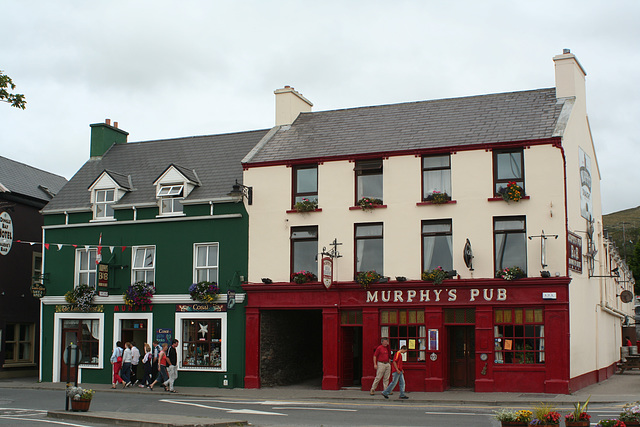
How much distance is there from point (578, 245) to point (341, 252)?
8214 millimetres

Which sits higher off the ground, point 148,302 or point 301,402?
point 148,302

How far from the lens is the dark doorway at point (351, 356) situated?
27484mm

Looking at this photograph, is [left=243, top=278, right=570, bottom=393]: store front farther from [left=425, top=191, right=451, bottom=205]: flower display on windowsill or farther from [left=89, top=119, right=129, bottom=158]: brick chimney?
[left=89, top=119, right=129, bottom=158]: brick chimney

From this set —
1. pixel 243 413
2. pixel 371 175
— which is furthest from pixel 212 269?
pixel 243 413

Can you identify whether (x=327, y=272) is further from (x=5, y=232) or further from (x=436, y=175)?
(x=5, y=232)

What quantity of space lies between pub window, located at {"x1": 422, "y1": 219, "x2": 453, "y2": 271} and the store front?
0.83 meters

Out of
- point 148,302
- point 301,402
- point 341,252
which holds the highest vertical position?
point 341,252

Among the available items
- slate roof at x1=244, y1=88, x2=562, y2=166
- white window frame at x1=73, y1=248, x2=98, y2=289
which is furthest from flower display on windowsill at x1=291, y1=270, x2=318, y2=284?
white window frame at x1=73, y1=248, x2=98, y2=289

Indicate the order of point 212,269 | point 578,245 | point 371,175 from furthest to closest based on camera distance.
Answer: point 212,269 < point 371,175 < point 578,245

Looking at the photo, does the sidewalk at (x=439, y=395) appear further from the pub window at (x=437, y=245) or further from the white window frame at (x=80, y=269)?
the pub window at (x=437, y=245)

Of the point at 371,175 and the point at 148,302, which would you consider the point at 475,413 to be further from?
the point at 148,302

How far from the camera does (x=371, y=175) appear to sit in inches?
1087

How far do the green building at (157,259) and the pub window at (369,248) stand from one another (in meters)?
4.51

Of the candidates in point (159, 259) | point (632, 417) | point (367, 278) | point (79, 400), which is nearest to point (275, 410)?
point (79, 400)
